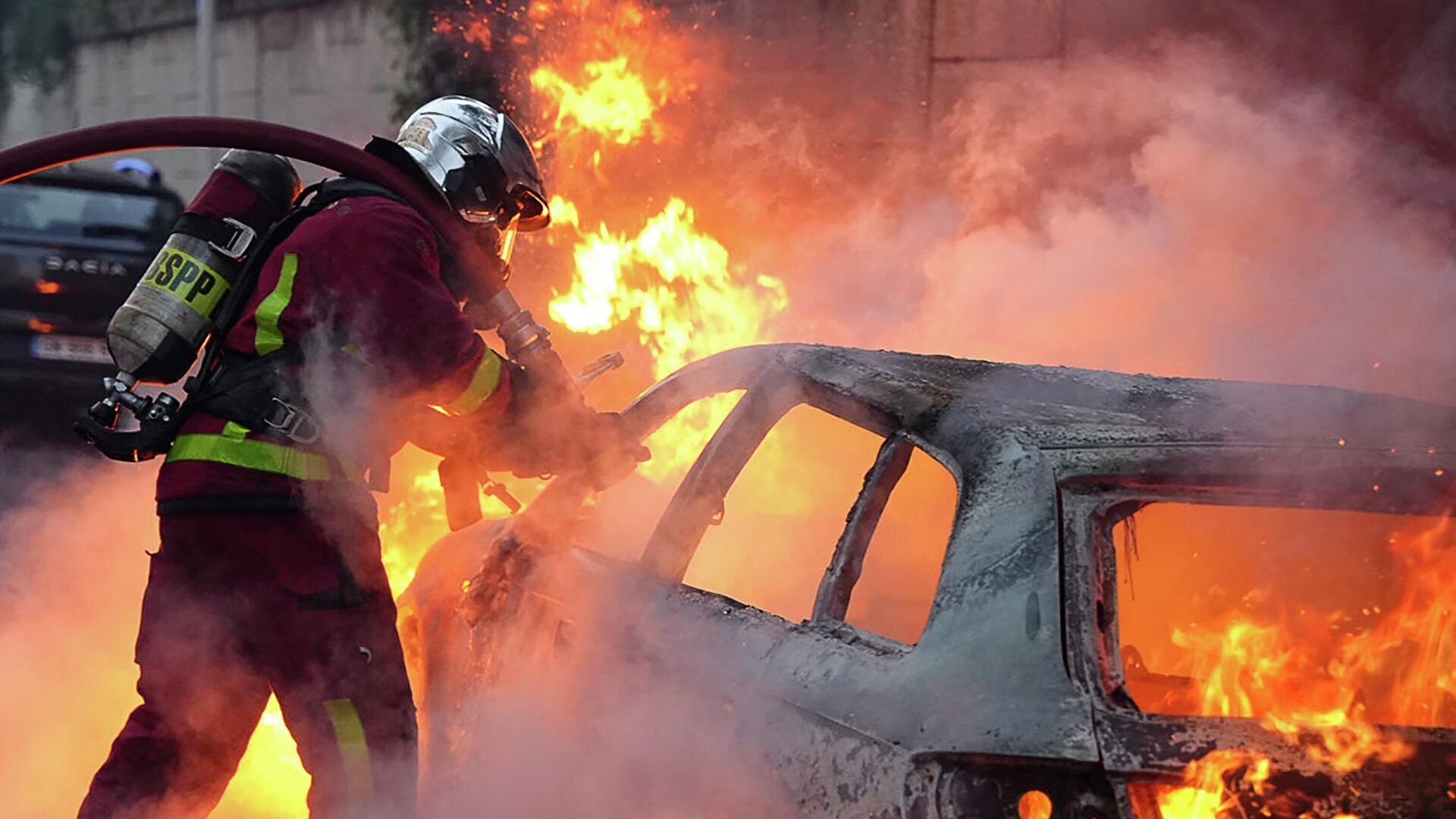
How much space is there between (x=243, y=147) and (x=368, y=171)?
0.36 metres

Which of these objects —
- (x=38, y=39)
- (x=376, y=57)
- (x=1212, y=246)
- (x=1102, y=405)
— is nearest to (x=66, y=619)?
(x=1102, y=405)

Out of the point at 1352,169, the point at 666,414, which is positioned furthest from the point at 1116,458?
the point at 1352,169

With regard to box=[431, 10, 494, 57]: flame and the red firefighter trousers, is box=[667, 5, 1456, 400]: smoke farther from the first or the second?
box=[431, 10, 494, 57]: flame

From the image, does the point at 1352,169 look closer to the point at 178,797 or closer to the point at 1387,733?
the point at 1387,733

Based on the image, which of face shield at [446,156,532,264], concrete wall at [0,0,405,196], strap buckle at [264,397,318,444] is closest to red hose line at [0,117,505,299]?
face shield at [446,156,532,264]

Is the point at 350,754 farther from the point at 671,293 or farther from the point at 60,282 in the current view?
the point at 60,282

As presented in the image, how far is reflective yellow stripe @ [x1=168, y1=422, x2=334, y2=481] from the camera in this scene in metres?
2.77

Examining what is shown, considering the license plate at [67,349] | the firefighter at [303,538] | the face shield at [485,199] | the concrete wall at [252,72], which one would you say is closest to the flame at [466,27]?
the concrete wall at [252,72]

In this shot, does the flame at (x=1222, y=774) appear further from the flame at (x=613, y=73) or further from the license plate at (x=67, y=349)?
the license plate at (x=67, y=349)

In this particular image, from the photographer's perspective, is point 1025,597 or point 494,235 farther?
point 494,235

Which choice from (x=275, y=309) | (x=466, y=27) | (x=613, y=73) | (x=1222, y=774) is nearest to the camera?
(x=1222, y=774)

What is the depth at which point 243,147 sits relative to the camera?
321cm

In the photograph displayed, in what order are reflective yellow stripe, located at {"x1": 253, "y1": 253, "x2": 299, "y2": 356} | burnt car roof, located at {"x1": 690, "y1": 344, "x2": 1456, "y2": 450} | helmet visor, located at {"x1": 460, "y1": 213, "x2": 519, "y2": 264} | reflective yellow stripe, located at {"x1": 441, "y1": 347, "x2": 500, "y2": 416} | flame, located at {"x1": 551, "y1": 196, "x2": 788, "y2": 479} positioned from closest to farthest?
burnt car roof, located at {"x1": 690, "y1": 344, "x2": 1456, "y2": 450} → reflective yellow stripe, located at {"x1": 253, "y1": 253, "x2": 299, "y2": 356} → reflective yellow stripe, located at {"x1": 441, "y1": 347, "x2": 500, "y2": 416} → helmet visor, located at {"x1": 460, "y1": 213, "x2": 519, "y2": 264} → flame, located at {"x1": 551, "y1": 196, "x2": 788, "y2": 479}

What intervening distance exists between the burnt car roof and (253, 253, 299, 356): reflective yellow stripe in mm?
1005
